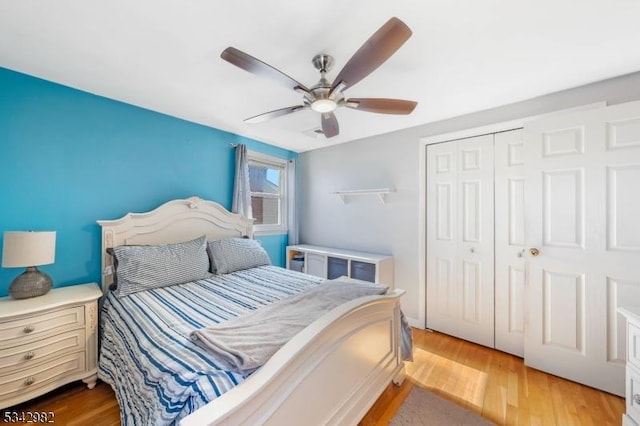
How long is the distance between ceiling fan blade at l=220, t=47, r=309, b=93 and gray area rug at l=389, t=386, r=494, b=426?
216cm

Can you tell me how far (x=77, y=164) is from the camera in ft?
6.89

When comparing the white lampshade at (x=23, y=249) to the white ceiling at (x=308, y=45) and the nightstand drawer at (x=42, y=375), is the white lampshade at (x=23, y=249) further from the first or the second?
the white ceiling at (x=308, y=45)

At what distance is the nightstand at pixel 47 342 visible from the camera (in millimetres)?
1537

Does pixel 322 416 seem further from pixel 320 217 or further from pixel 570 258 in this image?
pixel 320 217

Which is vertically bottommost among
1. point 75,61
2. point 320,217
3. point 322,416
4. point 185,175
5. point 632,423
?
point 632,423

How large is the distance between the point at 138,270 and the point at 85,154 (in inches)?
44.0

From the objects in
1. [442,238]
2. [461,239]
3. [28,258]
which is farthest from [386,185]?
[28,258]

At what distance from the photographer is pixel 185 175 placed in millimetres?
2793

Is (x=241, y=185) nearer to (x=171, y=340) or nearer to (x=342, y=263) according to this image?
(x=342, y=263)

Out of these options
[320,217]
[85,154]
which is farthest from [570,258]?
[85,154]

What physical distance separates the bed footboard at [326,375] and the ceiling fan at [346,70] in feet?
4.16

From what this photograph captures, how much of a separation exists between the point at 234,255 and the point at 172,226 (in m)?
0.69

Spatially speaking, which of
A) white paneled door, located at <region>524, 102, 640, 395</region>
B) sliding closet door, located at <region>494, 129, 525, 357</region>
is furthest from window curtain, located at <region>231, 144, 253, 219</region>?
white paneled door, located at <region>524, 102, 640, 395</region>

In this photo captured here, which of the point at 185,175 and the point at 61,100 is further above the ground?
the point at 61,100
